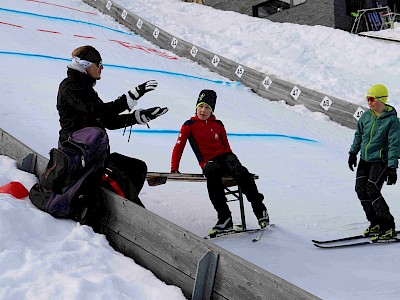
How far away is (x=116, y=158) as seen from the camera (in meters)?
4.02

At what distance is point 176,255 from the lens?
3.01 meters

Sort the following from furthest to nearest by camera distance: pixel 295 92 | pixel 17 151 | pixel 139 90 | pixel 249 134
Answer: pixel 295 92, pixel 249 134, pixel 17 151, pixel 139 90

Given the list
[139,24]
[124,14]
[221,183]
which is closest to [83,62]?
[221,183]

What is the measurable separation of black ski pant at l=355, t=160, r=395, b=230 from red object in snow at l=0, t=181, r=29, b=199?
3040mm

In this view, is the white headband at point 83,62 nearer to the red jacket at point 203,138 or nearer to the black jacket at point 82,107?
the black jacket at point 82,107

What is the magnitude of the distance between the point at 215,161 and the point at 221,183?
21 cm

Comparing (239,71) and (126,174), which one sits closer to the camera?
(126,174)

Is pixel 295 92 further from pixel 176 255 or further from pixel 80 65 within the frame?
pixel 176 255

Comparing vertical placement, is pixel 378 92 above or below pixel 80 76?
above

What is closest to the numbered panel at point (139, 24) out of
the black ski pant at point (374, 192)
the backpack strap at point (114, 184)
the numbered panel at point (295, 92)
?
the numbered panel at point (295, 92)

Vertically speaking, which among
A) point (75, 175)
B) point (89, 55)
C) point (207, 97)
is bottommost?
point (75, 175)

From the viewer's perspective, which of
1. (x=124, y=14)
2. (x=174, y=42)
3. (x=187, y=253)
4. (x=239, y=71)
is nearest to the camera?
(x=187, y=253)

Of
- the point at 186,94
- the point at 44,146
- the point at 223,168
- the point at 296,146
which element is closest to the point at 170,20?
the point at 186,94

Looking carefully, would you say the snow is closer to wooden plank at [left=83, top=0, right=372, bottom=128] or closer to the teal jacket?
wooden plank at [left=83, top=0, right=372, bottom=128]
